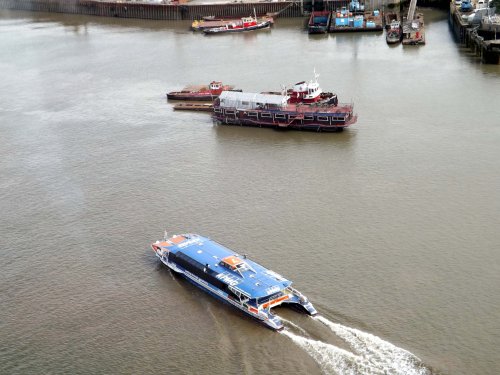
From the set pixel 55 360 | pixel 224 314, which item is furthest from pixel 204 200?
pixel 55 360

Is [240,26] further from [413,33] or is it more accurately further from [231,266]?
[231,266]

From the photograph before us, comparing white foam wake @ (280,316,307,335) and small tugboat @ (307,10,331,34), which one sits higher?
small tugboat @ (307,10,331,34)

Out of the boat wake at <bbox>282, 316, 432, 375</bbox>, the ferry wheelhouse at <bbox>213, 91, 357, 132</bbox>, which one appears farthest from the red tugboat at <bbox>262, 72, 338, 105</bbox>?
the boat wake at <bbox>282, 316, 432, 375</bbox>

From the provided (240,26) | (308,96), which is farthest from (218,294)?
(240,26)

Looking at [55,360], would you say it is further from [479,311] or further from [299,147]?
[299,147]

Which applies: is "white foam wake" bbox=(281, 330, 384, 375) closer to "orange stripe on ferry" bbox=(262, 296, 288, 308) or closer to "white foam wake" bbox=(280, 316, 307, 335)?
"white foam wake" bbox=(280, 316, 307, 335)

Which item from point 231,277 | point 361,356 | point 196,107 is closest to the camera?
point 361,356
